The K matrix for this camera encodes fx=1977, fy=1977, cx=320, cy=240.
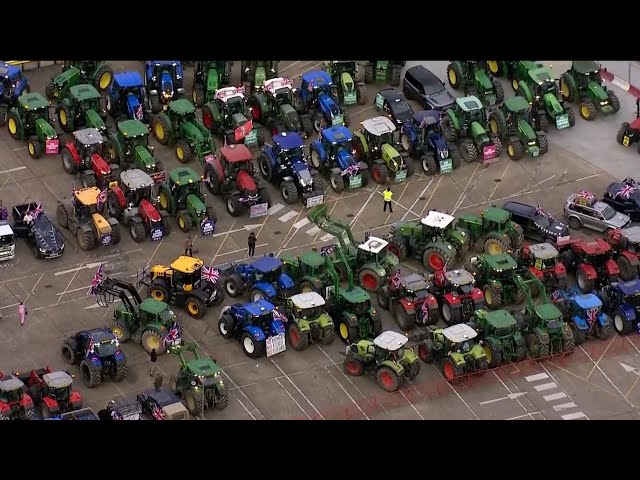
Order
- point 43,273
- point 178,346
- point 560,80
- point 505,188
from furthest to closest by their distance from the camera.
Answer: point 560,80 < point 505,188 < point 43,273 < point 178,346

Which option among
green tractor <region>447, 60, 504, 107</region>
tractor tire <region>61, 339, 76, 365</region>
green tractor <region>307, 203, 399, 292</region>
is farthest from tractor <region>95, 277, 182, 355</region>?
green tractor <region>447, 60, 504, 107</region>

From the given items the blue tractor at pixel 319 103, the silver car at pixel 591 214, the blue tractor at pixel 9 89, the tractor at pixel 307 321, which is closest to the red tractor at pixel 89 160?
the blue tractor at pixel 9 89

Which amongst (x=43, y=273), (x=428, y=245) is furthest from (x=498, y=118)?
(x=43, y=273)

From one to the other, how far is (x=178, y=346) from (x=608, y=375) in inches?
700

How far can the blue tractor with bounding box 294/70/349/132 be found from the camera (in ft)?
318

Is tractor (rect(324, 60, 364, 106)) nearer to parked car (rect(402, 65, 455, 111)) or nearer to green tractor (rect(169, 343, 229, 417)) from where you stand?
parked car (rect(402, 65, 455, 111))

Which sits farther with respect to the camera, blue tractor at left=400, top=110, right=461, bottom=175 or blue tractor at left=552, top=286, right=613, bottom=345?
blue tractor at left=400, top=110, right=461, bottom=175

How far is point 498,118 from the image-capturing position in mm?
96188

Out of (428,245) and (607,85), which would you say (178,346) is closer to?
(428,245)

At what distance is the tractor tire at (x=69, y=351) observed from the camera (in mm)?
80500

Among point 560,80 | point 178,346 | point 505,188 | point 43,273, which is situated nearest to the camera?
point 178,346

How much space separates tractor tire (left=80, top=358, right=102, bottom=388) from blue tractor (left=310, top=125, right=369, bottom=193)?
1807 centimetres

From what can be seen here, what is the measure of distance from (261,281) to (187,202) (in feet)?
24.0

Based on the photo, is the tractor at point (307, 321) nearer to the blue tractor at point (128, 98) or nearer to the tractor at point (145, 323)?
the tractor at point (145, 323)
